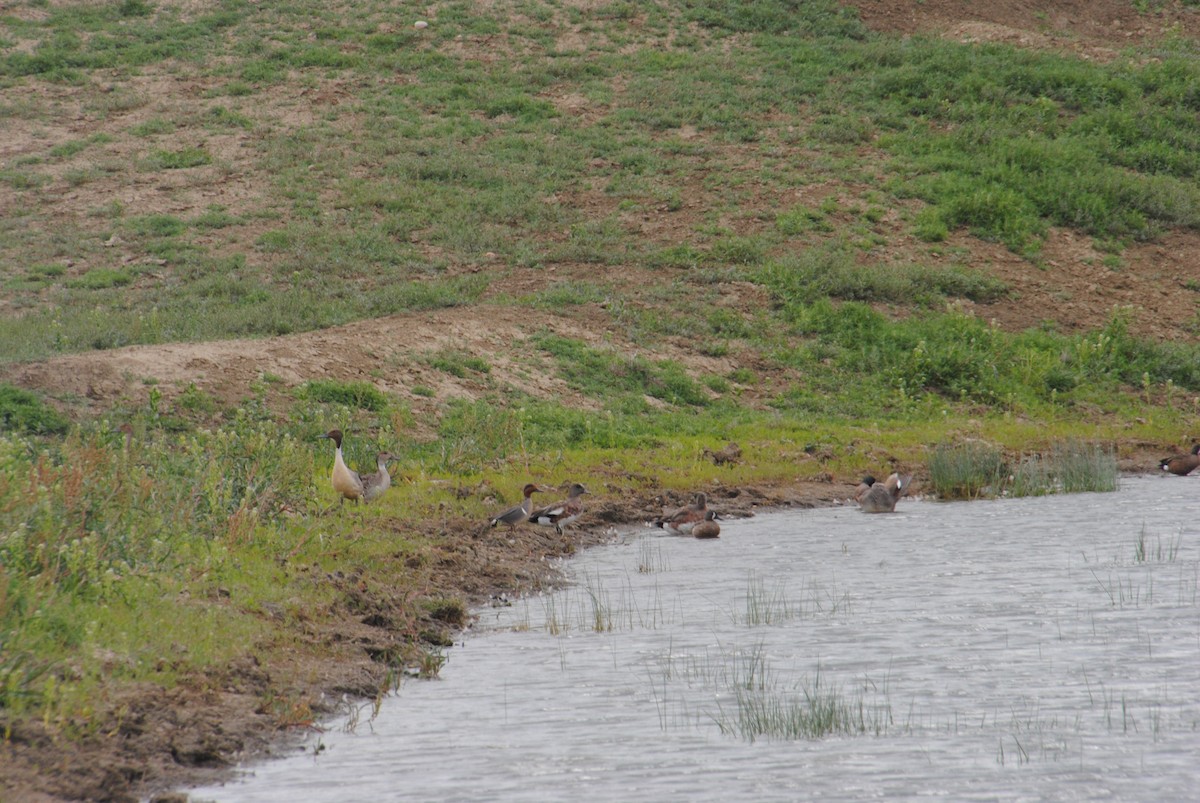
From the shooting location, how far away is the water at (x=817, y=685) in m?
6.54

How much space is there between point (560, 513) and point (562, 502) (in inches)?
12.0

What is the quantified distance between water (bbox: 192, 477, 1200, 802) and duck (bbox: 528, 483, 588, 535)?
809 millimetres

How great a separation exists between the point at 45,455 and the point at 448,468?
6891mm

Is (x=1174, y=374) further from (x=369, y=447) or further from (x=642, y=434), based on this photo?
(x=369, y=447)

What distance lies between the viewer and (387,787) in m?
6.55

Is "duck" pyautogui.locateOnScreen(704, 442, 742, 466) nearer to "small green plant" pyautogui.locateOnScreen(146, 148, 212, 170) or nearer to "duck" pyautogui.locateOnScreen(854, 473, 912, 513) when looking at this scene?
"duck" pyautogui.locateOnScreen(854, 473, 912, 513)

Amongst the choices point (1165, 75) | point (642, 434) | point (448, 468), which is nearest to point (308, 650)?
point (448, 468)

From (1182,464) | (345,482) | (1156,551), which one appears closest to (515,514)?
(345,482)

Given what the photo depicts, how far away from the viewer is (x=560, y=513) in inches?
543

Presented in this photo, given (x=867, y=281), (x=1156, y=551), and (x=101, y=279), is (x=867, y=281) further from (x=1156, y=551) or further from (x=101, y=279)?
(x=101, y=279)

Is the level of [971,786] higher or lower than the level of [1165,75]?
higher

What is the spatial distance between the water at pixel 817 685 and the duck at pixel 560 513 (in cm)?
81

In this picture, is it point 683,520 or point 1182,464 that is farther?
point 1182,464

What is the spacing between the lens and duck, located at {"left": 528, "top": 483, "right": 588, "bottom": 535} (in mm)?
13742
